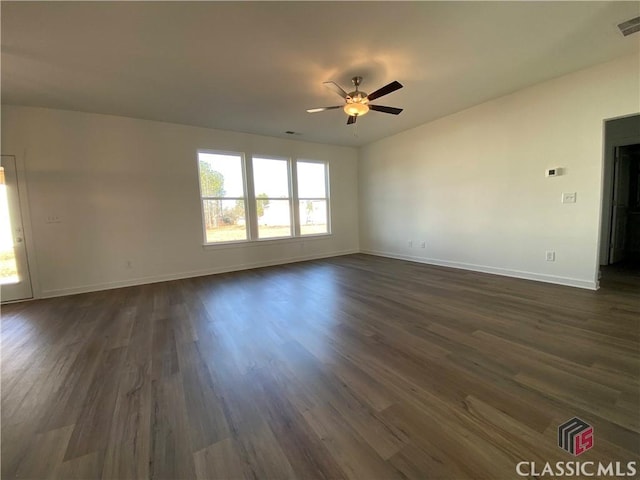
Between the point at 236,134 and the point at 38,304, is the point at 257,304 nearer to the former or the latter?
the point at 38,304

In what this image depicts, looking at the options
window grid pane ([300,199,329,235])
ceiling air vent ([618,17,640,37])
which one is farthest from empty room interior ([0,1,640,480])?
window grid pane ([300,199,329,235])

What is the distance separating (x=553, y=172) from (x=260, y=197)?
523cm

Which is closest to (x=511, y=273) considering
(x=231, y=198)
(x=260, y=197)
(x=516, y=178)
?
(x=516, y=178)

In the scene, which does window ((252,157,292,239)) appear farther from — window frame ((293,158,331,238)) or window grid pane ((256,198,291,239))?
window frame ((293,158,331,238))

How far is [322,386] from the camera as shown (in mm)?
1794

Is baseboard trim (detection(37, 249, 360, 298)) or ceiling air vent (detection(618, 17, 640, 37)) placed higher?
ceiling air vent (detection(618, 17, 640, 37))

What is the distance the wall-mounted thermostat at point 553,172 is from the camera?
3.73 metres

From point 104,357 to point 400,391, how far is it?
2500 millimetres

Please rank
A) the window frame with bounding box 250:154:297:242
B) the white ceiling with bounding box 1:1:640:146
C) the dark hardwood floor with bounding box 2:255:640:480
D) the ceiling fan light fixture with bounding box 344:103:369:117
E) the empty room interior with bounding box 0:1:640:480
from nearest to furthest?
the dark hardwood floor with bounding box 2:255:640:480 → the empty room interior with bounding box 0:1:640:480 → the white ceiling with bounding box 1:1:640:146 → the ceiling fan light fixture with bounding box 344:103:369:117 → the window frame with bounding box 250:154:297:242

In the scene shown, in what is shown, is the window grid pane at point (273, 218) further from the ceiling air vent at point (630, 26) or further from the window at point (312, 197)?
the ceiling air vent at point (630, 26)

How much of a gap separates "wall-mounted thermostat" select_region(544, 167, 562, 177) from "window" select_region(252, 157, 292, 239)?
483 centimetres

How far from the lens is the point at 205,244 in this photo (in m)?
5.36

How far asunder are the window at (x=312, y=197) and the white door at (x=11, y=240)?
15.9ft

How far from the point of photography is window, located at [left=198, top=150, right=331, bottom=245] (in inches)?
214
